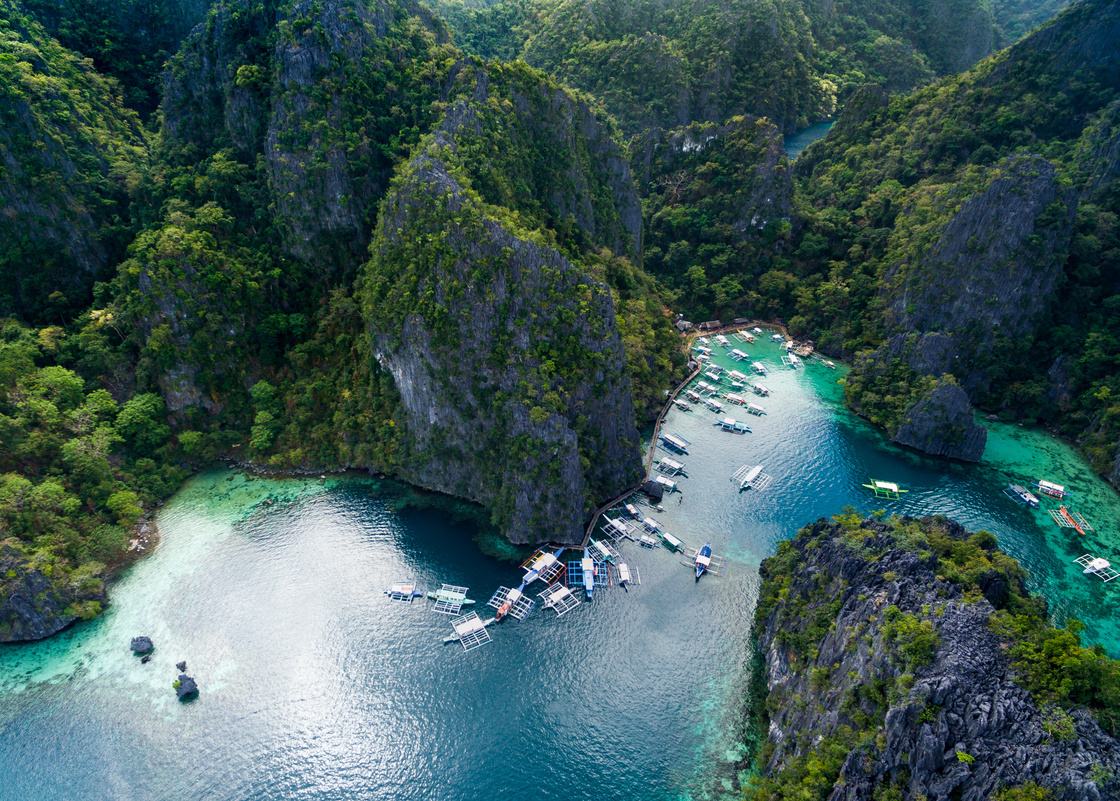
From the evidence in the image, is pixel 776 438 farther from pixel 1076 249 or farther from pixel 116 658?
pixel 116 658

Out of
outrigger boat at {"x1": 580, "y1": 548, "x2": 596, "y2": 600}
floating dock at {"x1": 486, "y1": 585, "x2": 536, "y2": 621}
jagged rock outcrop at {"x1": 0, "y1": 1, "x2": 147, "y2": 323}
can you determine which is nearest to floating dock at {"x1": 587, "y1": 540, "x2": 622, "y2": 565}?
outrigger boat at {"x1": 580, "y1": 548, "x2": 596, "y2": 600}

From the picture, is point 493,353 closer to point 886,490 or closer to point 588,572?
point 588,572

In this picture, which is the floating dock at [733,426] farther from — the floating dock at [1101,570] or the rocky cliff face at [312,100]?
the rocky cliff face at [312,100]

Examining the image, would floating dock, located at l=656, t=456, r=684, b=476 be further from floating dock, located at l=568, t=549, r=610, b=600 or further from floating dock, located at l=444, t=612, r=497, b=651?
floating dock, located at l=444, t=612, r=497, b=651

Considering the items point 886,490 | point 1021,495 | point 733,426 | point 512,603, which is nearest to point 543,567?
point 512,603

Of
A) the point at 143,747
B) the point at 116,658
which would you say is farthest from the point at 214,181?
the point at 143,747

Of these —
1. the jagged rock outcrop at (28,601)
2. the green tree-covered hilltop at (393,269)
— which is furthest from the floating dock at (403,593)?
the jagged rock outcrop at (28,601)
